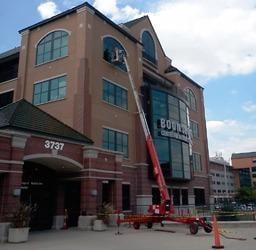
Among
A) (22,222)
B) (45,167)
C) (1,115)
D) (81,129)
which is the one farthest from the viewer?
(81,129)

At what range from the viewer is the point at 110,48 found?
1330 inches

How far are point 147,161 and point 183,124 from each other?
8634mm

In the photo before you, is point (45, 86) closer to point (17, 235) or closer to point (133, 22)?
point (133, 22)

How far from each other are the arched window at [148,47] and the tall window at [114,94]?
393 inches

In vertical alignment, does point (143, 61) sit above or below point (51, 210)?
above

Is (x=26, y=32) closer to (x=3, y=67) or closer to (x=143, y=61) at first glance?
(x=3, y=67)

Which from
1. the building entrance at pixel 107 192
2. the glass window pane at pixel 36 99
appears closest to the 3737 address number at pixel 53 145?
the building entrance at pixel 107 192

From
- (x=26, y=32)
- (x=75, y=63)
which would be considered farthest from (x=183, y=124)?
(x=26, y=32)

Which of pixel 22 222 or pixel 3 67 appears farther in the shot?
pixel 3 67

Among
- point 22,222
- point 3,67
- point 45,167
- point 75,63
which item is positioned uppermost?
point 3,67

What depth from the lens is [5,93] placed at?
119ft

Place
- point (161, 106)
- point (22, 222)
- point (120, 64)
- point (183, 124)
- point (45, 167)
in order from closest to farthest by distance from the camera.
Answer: point (22, 222)
point (45, 167)
point (120, 64)
point (161, 106)
point (183, 124)

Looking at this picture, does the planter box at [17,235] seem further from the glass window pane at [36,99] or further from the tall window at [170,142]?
the tall window at [170,142]

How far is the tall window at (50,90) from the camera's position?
30.8 meters
